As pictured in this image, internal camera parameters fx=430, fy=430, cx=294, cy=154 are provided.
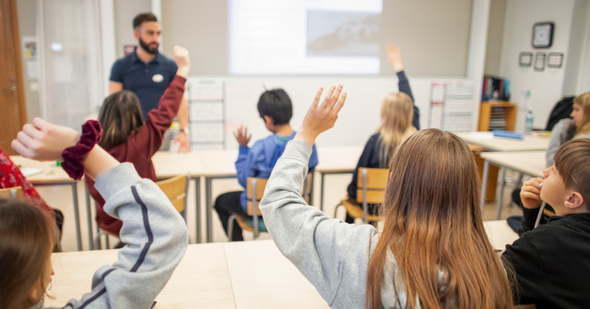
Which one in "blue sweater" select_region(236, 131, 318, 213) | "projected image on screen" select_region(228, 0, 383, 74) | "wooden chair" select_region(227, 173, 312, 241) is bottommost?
"wooden chair" select_region(227, 173, 312, 241)

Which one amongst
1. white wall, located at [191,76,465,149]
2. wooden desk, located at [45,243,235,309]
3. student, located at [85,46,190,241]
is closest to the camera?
wooden desk, located at [45,243,235,309]

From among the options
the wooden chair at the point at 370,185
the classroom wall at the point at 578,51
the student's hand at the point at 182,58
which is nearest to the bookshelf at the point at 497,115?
Result: the classroom wall at the point at 578,51

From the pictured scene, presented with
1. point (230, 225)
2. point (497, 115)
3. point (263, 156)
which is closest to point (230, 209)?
point (230, 225)

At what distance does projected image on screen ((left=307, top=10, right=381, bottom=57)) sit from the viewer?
5312 mm

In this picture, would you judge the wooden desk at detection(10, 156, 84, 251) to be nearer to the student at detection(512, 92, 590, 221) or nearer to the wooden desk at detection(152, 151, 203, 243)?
the wooden desk at detection(152, 151, 203, 243)

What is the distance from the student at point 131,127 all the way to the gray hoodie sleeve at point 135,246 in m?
1.21

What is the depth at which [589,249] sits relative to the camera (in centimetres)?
111

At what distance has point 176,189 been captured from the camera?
7.20 feet

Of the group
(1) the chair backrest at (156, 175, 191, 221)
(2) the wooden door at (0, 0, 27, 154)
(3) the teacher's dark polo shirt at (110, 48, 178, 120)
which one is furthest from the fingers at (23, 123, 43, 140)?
(2) the wooden door at (0, 0, 27, 154)

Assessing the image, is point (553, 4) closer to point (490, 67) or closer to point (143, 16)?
point (490, 67)

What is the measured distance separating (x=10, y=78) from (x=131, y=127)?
134 inches

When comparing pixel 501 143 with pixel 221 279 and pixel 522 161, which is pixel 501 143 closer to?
pixel 522 161

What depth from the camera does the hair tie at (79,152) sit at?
74 cm

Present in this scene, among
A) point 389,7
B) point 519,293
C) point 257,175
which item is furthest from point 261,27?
point 519,293
